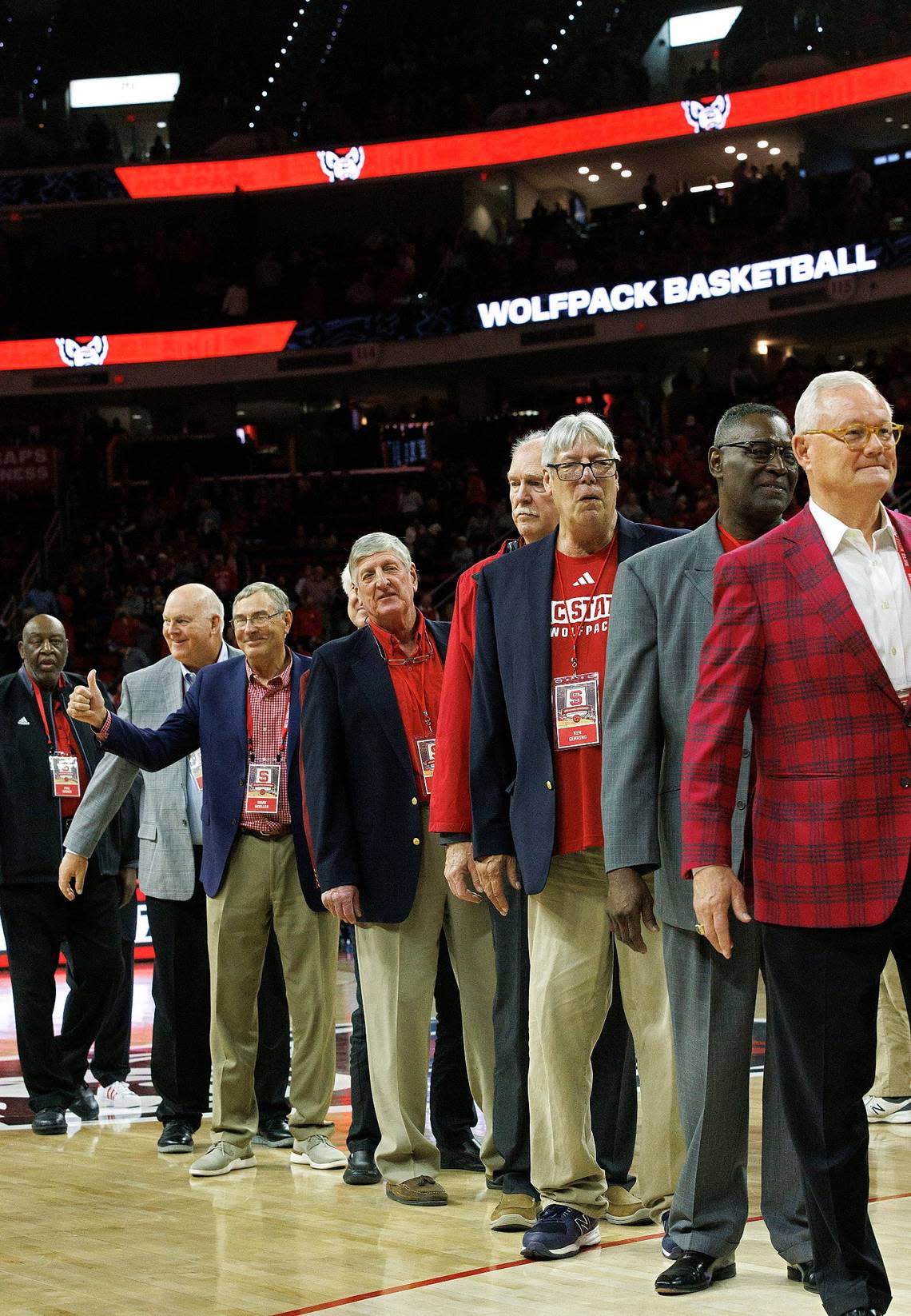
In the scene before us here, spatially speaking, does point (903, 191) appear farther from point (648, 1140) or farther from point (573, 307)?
point (648, 1140)

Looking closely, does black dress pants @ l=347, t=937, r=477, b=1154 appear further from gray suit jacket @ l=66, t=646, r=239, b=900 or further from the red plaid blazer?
the red plaid blazer

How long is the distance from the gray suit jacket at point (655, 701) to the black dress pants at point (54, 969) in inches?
136

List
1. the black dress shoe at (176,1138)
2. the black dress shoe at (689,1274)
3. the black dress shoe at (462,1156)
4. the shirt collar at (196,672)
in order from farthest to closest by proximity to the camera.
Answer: the shirt collar at (196,672) → the black dress shoe at (176,1138) → the black dress shoe at (462,1156) → the black dress shoe at (689,1274)

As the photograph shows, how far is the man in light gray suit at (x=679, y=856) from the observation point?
3420 mm

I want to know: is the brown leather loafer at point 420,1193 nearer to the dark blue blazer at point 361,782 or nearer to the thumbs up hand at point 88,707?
the dark blue blazer at point 361,782

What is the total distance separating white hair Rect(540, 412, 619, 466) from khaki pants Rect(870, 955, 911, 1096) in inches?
94.8

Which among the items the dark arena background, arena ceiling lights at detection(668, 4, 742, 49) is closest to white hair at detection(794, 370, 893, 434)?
the dark arena background

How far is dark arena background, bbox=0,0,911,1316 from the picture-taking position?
21.3 m

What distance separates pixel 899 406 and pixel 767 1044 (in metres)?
16.6

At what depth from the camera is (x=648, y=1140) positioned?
3977 millimetres

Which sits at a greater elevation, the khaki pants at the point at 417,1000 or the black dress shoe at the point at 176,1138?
the khaki pants at the point at 417,1000

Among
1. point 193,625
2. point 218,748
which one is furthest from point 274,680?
point 193,625

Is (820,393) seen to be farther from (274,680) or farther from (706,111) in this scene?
(706,111)

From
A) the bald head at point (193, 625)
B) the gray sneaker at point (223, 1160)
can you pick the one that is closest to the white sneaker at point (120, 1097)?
the gray sneaker at point (223, 1160)
